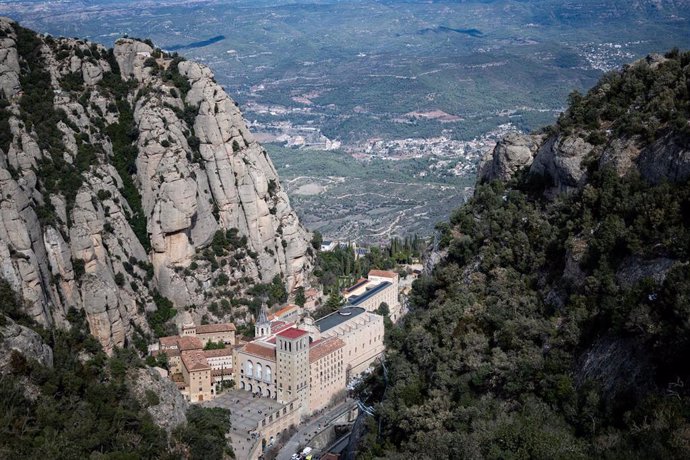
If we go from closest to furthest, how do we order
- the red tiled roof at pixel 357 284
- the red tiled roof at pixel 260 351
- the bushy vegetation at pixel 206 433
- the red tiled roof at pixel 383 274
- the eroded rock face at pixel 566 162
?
the eroded rock face at pixel 566 162 < the bushy vegetation at pixel 206 433 < the red tiled roof at pixel 260 351 < the red tiled roof at pixel 357 284 < the red tiled roof at pixel 383 274

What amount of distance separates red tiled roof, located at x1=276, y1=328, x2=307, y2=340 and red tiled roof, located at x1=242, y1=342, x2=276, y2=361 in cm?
108

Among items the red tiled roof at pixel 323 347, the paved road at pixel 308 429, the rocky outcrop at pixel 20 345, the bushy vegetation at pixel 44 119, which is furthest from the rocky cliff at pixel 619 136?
the bushy vegetation at pixel 44 119

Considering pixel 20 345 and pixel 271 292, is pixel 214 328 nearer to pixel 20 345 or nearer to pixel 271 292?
pixel 271 292

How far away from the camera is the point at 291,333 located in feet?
144

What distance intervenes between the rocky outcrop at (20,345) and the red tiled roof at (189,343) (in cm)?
1227

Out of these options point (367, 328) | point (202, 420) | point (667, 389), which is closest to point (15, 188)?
point (202, 420)

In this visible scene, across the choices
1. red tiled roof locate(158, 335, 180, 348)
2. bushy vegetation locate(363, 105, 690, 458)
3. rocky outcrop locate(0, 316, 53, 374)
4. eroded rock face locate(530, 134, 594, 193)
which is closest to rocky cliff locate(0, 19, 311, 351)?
red tiled roof locate(158, 335, 180, 348)

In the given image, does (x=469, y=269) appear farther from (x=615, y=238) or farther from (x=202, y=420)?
(x=202, y=420)

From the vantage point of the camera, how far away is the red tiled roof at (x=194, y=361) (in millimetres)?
43156

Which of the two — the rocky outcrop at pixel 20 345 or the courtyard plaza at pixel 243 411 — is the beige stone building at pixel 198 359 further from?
the rocky outcrop at pixel 20 345

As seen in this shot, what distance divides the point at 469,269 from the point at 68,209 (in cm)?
2468

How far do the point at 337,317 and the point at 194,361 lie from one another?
412 inches

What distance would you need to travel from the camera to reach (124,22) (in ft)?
608

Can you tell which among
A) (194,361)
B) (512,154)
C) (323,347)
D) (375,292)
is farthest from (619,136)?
(375,292)
